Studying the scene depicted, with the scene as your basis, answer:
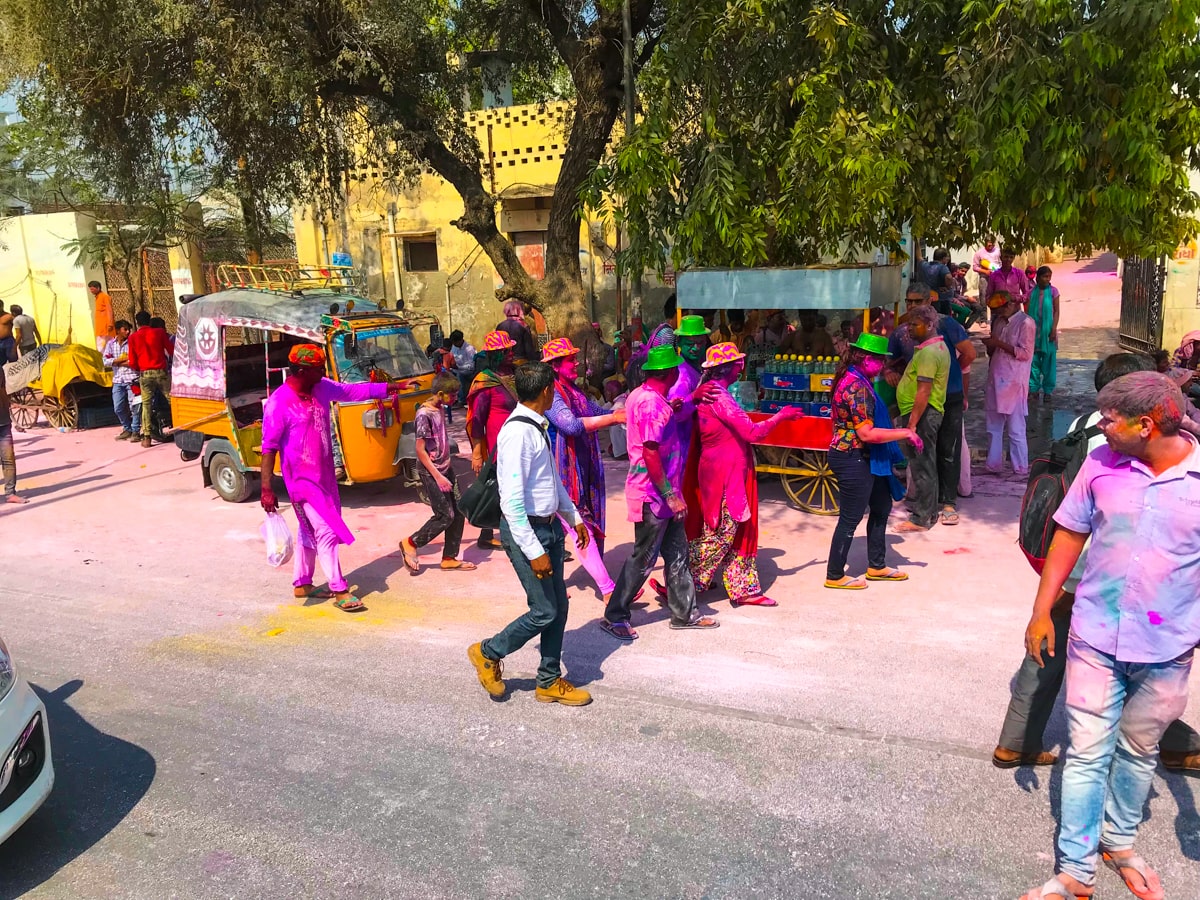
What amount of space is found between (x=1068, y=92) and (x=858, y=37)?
1773 mm

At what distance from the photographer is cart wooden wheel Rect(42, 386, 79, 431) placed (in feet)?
46.0

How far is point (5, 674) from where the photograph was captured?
154 inches

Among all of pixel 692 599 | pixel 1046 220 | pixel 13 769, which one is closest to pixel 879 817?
pixel 692 599

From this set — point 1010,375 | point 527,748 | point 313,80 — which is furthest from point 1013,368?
point 313,80

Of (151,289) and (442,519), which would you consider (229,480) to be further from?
(151,289)

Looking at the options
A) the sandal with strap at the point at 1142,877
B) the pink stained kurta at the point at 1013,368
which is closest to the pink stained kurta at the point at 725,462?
the sandal with strap at the point at 1142,877

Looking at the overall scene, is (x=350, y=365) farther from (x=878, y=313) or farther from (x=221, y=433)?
(x=878, y=313)

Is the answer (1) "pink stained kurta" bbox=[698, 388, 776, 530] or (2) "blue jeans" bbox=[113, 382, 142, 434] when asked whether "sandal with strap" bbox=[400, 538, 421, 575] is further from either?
(2) "blue jeans" bbox=[113, 382, 142, 434]

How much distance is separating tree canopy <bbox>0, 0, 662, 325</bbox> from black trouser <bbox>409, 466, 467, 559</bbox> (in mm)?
4775

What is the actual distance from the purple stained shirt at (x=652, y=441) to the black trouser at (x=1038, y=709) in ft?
7.27

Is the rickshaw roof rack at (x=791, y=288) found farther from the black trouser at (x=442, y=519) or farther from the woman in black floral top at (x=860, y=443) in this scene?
the black trouser at (x=442, y=519)

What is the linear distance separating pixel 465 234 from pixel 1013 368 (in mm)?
12074

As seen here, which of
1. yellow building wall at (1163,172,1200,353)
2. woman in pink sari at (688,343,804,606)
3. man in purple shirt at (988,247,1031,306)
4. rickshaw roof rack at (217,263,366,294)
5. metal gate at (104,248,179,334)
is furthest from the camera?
metal gate at (104,248,179,334)

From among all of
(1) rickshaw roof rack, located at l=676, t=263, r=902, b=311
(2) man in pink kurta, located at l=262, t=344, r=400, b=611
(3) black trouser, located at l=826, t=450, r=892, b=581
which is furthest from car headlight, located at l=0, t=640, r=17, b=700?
(1) rickshaw roof rack, located at l=676, t=263, r=902, b=311
